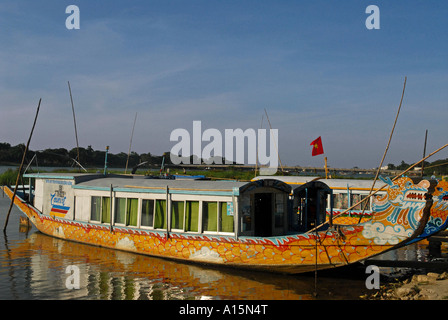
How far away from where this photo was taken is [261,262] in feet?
40.7

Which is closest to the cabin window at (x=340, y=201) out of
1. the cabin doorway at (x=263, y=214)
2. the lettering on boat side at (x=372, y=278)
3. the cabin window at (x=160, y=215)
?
the lettering on boat side at (x=372, y=278)

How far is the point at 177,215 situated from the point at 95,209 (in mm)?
4582

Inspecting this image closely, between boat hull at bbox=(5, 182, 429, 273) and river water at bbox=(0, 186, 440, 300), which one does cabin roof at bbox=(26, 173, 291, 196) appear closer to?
boat hull at bbox=(5, 182, 429, 273)

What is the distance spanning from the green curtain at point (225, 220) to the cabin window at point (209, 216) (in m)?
0.25

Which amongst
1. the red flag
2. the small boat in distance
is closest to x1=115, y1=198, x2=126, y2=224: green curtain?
the small boat in distance

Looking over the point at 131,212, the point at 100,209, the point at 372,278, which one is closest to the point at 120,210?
the point at 131,212

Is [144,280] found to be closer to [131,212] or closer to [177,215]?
[177,215]

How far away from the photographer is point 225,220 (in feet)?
43.1

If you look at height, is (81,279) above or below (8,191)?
below

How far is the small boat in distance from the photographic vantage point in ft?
35.9

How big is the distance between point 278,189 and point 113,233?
689 cm
